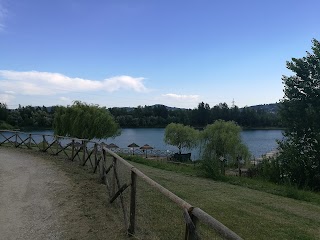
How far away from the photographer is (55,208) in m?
6.89

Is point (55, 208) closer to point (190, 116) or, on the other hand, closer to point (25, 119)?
point (25, 119)

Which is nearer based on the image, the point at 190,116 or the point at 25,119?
the point at 25,119

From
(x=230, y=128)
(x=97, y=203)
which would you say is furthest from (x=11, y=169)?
(x=230, y=128)

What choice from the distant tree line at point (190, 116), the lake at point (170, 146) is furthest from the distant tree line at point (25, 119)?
the distant tree line at point (190, 116)

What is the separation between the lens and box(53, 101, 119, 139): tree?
45.9 meters

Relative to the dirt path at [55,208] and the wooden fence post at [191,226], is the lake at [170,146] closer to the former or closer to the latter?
the dirt path at [55,208]

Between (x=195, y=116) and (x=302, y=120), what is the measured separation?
144 metres

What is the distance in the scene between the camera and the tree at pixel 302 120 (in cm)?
1684

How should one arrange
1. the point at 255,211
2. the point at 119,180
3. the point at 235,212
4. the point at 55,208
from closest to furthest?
1. the point at 55,208
2. the point at 119,180
3. the point at 235,212
4. the point at 255,211

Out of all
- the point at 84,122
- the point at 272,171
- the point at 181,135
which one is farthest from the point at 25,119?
the point at 272,171

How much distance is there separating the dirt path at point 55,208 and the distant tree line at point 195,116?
5249 inches

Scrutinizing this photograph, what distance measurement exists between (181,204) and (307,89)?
16.7 m

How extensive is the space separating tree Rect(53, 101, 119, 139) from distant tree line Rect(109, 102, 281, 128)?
311 ft

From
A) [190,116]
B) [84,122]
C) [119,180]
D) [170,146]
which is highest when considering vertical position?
[190,116]
